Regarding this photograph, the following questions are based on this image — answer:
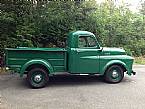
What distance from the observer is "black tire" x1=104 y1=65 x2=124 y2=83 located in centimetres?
1004

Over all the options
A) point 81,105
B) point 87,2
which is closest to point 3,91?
point 81,105

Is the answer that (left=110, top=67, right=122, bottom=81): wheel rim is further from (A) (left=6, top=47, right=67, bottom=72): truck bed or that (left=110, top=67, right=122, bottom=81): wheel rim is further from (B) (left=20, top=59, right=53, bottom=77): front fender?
(B) (left=20, top=59, right=53, bottom=77): front fender

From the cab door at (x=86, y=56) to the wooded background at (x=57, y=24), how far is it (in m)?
3.36

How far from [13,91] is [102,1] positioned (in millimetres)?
9545

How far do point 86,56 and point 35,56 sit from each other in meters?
1.63

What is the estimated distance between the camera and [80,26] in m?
13.7

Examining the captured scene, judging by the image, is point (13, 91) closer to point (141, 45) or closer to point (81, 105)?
point (81, 105)

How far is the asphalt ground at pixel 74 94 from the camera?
24.9 ft

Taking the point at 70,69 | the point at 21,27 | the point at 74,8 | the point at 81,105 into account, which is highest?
the point at 74,8

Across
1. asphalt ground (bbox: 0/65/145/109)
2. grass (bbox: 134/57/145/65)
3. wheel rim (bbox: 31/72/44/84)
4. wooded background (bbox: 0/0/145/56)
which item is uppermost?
wooded background (bbox: 0/0/145/56)

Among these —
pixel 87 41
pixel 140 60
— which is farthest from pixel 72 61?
pixel 140 60

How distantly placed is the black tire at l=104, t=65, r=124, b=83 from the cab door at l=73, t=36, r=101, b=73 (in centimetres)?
41

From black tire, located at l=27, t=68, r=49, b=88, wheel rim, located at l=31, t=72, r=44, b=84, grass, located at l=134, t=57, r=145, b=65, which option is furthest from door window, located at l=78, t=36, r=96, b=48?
grass, located at l=134, t=57, r=145, b=65

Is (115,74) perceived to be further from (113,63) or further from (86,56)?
(86,56)
